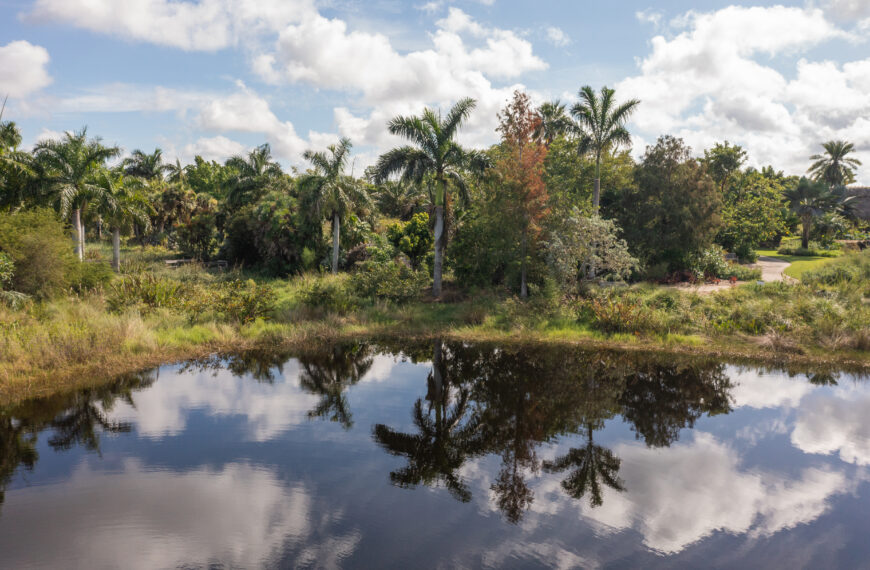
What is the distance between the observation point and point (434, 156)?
2298 cm

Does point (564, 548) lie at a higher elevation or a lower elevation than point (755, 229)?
lower

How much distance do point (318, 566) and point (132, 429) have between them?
6242 mm

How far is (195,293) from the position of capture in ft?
64.0

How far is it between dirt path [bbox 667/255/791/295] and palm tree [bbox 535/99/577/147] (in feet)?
35.3

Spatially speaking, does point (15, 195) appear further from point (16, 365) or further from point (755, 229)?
point (755, 229)

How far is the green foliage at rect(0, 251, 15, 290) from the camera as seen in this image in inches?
620

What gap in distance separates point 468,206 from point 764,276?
1984 cm

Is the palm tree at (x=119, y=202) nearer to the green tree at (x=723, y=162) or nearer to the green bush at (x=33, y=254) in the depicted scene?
the green bush at (x=33, y=254)

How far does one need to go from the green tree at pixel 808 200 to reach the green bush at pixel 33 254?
179 feet

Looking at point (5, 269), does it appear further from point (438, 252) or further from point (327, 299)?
point (438, 252)

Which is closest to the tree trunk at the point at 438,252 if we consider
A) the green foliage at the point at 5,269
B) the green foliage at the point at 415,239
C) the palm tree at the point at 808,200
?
the green foliage at the point at 415,239

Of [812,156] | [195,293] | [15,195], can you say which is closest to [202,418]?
[195,293]

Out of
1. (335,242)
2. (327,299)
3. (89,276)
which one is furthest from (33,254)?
(335,242)

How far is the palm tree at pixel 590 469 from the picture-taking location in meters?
8.20
